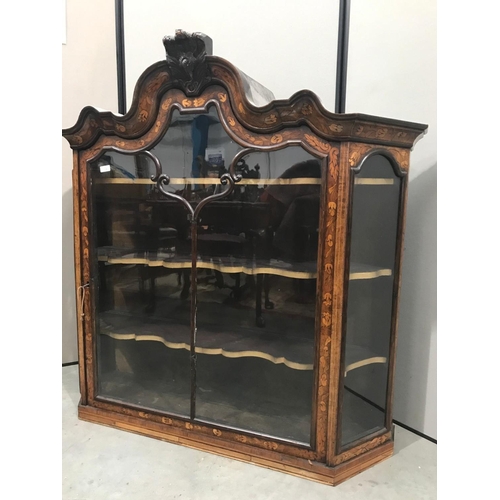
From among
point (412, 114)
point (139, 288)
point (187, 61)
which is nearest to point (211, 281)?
point (139, 288)

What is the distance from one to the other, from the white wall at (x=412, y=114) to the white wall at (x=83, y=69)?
1.13 metres

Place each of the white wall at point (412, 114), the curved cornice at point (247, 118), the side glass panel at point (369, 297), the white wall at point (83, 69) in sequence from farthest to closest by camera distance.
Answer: the white wall at point (83, 69), the white wall at point (412, 114), the side glass panel at point (369, 297), the curved cornice at point (247, 118)

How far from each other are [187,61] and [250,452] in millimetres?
1229

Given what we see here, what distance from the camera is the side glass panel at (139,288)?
1.46m

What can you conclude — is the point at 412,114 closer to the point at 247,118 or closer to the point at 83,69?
the point at 247,118

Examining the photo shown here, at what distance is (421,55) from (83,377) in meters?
1.66

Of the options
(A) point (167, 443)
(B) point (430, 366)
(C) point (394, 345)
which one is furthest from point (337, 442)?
(A) point (167, 443)

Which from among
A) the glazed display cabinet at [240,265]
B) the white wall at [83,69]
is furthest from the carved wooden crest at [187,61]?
the white wall at [83,69]

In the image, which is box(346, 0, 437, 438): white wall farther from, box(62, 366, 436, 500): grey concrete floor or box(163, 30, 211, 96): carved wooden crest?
box(163, 30, 211, 96): carved wooden crest

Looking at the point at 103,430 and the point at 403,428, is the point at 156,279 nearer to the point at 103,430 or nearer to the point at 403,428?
the point at 103,430

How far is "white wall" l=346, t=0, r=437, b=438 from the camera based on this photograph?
4.65ft

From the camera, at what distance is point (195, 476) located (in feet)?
4.18

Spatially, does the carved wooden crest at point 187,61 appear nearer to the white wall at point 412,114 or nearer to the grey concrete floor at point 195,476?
the white wall at point 412,114

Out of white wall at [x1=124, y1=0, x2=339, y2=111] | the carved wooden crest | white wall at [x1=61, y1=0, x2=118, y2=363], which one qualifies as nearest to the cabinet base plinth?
white wall at [x1=61, y1=0, x2=118, y2=363]
